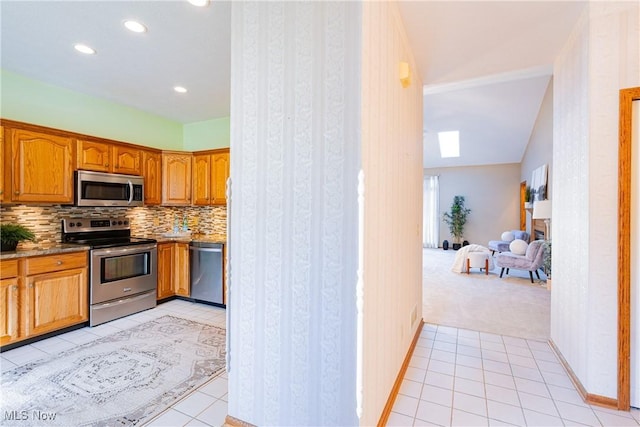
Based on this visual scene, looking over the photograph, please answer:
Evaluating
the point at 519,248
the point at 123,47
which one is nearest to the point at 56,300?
the point at 123,47

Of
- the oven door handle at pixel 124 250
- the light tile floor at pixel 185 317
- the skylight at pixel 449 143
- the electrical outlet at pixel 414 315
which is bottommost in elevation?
A: the light tile floor at pixel 185 317

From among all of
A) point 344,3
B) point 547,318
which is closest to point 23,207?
point 344,3

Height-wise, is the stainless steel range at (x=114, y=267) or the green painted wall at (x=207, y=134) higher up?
the green painted wall at (x=207, y=134)

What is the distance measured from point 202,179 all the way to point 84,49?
6.55 feet

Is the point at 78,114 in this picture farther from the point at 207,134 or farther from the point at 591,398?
the point at 591,398

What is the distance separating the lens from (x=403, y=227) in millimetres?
2330

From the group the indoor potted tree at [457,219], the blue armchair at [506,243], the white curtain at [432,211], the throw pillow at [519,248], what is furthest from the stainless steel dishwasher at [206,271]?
the indoor potted tree at [457,219]

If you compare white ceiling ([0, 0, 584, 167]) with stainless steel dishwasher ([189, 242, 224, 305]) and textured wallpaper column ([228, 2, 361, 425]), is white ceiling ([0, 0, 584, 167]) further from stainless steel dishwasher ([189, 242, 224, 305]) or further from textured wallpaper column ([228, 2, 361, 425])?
stainless steel dishwasher ([189, 242, 224, 305])

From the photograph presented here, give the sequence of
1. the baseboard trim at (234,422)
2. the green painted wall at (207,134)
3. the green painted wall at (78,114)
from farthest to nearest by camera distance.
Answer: the green painted wall at (207,134) → the green painted wall at (78,114) → the baseboard trim at (234,422)

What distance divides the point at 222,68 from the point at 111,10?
1048mm

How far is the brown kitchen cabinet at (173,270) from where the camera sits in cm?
407

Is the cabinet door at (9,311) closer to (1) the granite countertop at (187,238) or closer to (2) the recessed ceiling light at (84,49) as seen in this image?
(1) the granite countertop at (187,238)

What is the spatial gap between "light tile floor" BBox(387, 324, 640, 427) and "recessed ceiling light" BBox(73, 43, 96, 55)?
382 cm

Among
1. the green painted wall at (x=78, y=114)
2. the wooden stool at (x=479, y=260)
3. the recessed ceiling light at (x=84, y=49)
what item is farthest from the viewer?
the wooden stool at (x=479, y=260)
